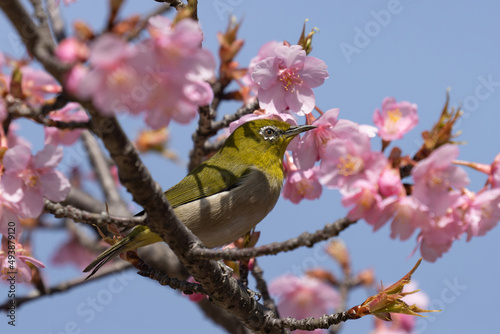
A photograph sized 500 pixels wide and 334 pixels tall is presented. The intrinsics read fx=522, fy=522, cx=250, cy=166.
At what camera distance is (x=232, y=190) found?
4121mm

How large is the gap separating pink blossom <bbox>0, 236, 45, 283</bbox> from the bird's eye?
206 cm

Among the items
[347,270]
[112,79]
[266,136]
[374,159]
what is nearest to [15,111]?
[112,79]

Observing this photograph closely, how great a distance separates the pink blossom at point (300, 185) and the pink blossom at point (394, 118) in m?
1.14

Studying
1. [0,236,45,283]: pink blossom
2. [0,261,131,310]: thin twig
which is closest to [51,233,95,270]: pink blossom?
[0,261,131,310]: thin twig

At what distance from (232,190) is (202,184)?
0.25m

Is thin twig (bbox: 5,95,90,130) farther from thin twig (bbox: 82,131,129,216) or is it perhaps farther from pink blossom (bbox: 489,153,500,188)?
thin twig (bbox: 82,131,129,216)

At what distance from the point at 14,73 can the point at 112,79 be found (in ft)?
4.07

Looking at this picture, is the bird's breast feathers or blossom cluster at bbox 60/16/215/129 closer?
blossom cluster at bbox 60/16/215/129

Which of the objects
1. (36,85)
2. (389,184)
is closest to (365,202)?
(389,184)

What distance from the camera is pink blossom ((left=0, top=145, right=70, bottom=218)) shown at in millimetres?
2551

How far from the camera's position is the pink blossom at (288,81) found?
10.6ft

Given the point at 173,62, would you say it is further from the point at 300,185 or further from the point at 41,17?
the point at 300,185

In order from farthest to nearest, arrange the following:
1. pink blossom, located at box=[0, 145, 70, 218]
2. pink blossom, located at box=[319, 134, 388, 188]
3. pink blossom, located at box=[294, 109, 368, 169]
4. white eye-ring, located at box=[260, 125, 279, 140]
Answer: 1. white eye-ring, located at box=[260, 125, 279, 140]
2. pink blossom, located at box=[294, 109, 368, 169]
3. pink blossom, located at box=[0, 145, 70, 218]
4. pink blossom, located at box=[319, 134, 388, 188]

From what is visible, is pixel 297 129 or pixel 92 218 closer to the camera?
pixel 92 218
